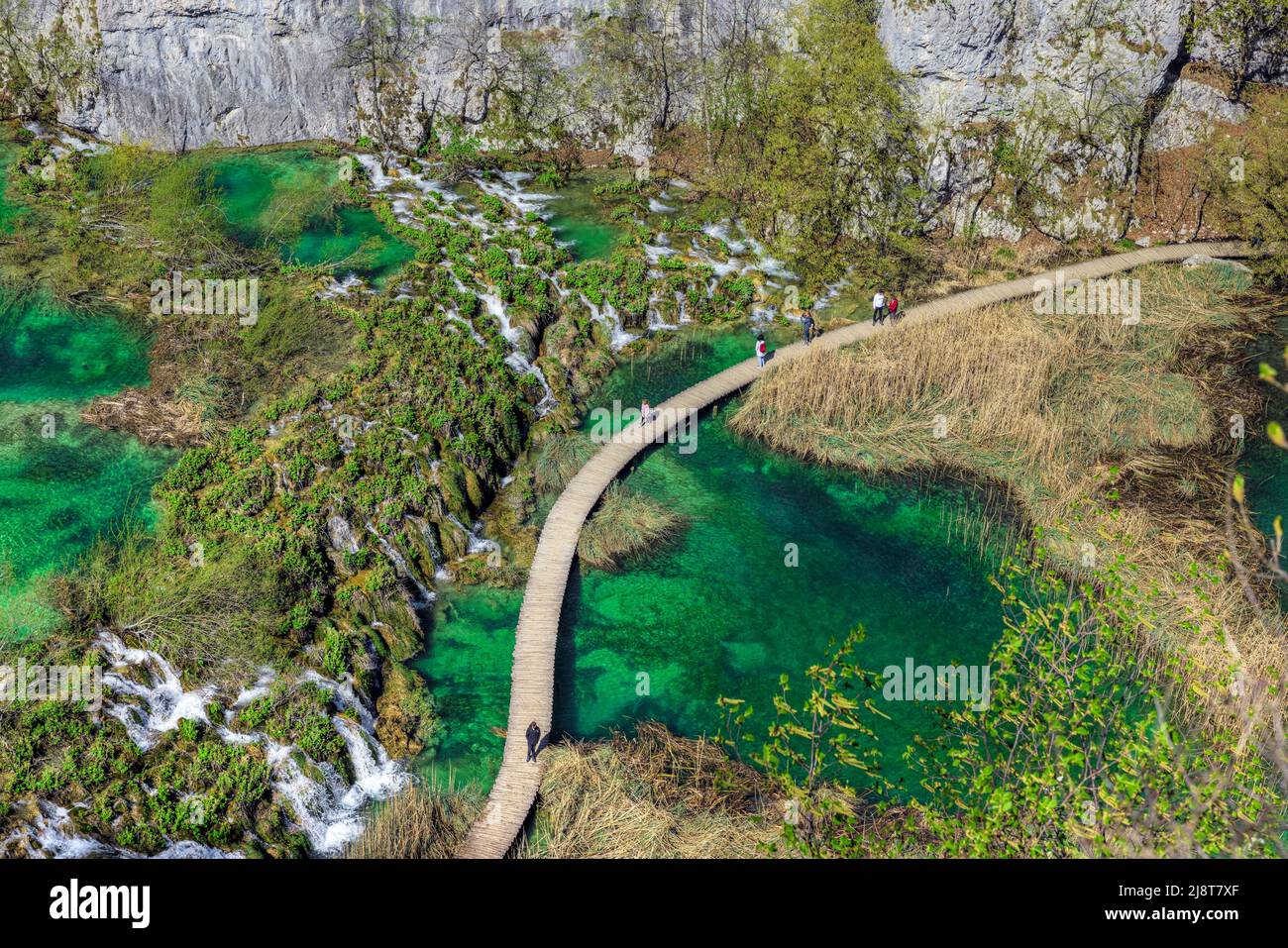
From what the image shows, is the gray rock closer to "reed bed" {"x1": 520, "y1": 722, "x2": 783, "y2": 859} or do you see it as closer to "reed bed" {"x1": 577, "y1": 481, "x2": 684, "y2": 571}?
"reed bed" {"x1": 577, "y1": 481, "x2": 684, "y2": 571}

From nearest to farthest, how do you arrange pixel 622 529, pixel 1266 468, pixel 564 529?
pixel 564 529 < pixel 622 529 < pixel 1266 468

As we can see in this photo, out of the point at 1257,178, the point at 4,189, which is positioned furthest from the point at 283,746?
the point at 1257,178

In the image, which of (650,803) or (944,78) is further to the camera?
(944,78)

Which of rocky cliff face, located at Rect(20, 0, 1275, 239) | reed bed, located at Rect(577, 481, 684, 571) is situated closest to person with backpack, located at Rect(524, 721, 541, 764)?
reed bed, located at Rect(577, 481, 684, 571)

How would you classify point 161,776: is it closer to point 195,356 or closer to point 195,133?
point 195,356

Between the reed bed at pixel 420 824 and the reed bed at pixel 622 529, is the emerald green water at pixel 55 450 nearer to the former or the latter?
the reed bed at pixel 420 824

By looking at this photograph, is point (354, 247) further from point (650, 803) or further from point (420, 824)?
point (650, 803)
